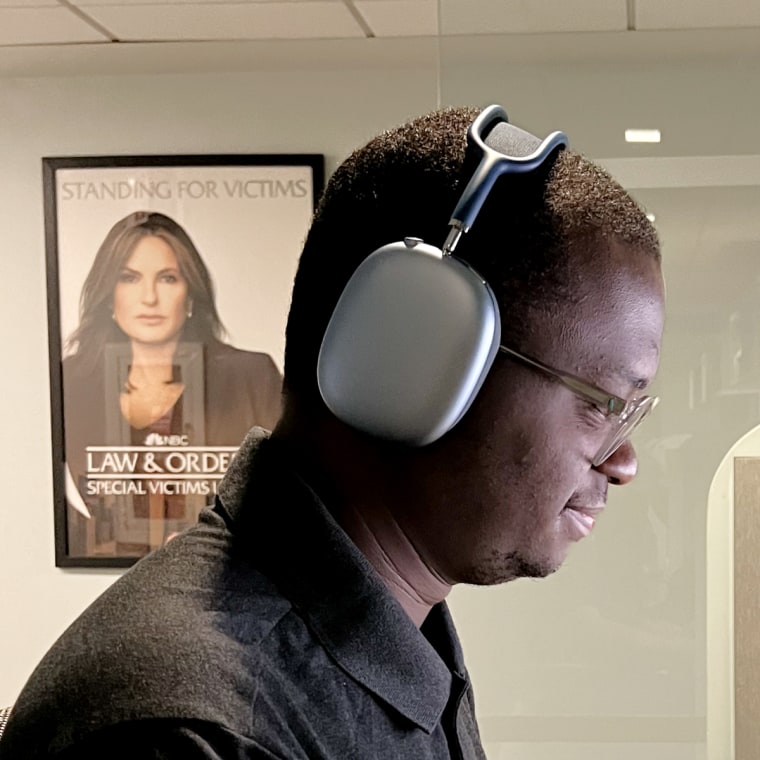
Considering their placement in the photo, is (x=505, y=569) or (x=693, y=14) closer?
(x=505, y=569)

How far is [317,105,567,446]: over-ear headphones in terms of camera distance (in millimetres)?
652

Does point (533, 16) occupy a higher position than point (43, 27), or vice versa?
point (43, 27)

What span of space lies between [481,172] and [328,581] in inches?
10.1

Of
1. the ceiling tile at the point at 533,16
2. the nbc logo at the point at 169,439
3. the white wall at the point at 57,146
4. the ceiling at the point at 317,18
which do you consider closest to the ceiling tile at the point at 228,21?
the ceiling at the point at 317,18

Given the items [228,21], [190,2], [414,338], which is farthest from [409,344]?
[228,21]

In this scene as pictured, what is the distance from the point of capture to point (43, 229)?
2.76 metres

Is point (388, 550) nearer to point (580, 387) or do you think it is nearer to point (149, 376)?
point (580, 387)

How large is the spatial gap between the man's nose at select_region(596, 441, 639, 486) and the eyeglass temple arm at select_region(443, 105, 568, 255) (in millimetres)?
186

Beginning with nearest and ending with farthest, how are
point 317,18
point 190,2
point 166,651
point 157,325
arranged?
point 166,651, point 190,2, point 317,18, point 157,325

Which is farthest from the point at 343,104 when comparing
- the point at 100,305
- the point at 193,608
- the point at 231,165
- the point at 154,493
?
the point at 193,608

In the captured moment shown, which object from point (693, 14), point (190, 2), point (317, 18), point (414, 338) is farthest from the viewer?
point (317, 18)

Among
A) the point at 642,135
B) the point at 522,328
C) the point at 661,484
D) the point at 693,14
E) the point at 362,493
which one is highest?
the point at 693,14

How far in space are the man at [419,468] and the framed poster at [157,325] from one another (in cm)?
200

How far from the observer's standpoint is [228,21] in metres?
2.25
